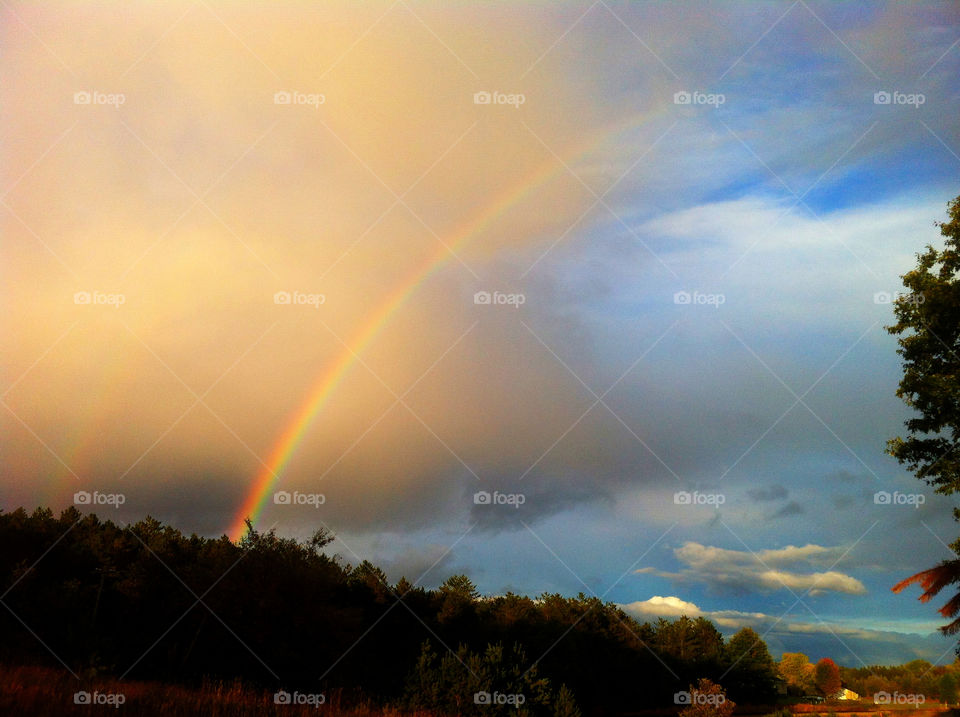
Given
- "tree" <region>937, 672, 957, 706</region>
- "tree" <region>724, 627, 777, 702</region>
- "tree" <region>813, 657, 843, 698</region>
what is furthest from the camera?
"tree" <region>813, 657, 843, 698</region>

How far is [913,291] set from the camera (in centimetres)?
3155

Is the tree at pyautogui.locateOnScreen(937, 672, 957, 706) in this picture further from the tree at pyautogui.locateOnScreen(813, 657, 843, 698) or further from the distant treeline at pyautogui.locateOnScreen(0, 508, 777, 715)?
the tree at pyautogui.locateOnScreen(813, 657, 843, 698)

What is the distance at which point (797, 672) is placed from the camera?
7994 centimetres

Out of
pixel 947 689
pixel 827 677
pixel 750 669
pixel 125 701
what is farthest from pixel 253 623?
pixel 827 677

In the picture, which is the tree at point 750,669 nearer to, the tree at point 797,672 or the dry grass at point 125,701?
the tree at point 797,672

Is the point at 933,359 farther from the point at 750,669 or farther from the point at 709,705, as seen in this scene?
the point at 750,669

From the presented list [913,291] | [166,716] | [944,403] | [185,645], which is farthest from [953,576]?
[185,645]

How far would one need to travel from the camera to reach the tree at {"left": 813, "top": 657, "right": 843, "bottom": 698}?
7281 centimetres

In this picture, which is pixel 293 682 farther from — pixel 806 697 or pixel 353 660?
pixel 806 697

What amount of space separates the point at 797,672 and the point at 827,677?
4.85m

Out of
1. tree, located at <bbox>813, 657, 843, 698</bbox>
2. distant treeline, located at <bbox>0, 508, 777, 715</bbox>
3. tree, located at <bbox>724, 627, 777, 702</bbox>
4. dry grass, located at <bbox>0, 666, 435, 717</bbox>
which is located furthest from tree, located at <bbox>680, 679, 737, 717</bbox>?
tree, located at <bbox>813, 657, 843, 698</bbox>

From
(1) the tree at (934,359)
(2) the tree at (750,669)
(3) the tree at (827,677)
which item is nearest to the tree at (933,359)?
(1) the tree at (934,359)

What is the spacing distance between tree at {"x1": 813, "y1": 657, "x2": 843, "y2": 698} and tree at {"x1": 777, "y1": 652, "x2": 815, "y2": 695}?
1046 mm

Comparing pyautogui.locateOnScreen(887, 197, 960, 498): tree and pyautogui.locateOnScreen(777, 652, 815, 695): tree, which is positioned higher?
pyautogui.locateOnScreen(887, 197, 960, 498): tree
